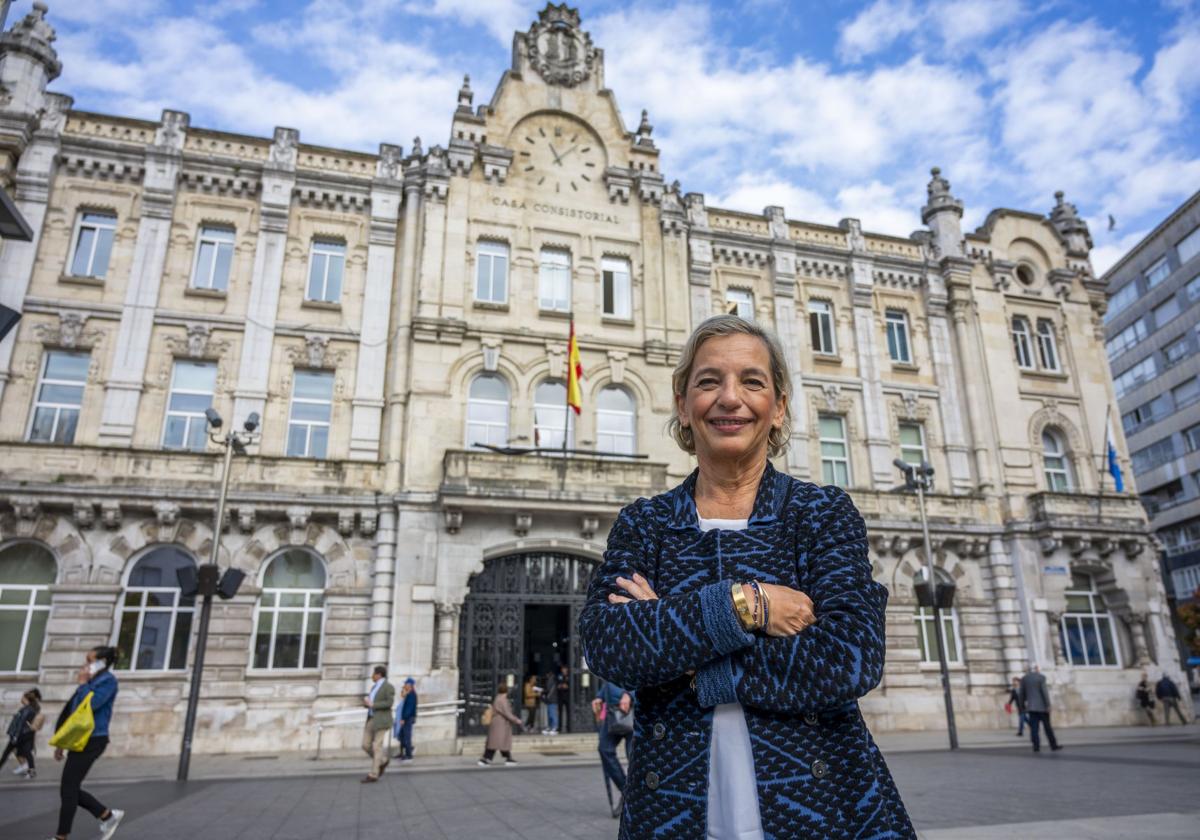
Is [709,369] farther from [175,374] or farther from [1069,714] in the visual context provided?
[1069,714]

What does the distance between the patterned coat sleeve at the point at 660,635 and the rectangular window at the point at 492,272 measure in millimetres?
20218

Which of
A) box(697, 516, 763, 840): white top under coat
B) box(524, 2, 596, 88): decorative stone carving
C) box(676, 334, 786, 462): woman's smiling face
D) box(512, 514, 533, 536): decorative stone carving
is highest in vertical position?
box(524, 2, 596, 88): decorative stone carving

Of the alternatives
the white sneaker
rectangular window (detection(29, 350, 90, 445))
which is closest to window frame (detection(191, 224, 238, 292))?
rectangular window (detection(29, 350, 90, 445))

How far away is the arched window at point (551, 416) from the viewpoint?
20.8 metres

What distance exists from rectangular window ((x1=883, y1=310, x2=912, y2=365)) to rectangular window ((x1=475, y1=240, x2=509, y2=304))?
44.3 ft

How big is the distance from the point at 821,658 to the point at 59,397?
21891 mm

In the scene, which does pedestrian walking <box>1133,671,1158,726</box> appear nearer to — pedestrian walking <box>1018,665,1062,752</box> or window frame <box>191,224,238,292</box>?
pedestrian walking <box>1018,665,1062,752</box>

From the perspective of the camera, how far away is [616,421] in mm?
21734

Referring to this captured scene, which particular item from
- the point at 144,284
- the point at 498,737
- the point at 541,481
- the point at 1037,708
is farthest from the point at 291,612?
the point at 1037,708

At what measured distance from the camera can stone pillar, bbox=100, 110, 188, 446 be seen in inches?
731

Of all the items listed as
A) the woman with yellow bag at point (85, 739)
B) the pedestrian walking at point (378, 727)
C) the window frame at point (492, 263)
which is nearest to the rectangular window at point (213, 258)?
the window frame at point (492, 263)

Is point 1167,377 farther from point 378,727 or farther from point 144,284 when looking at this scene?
point 144,284

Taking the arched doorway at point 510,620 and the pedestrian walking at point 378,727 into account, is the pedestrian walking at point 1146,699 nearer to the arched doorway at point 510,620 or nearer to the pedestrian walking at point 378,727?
the arched doorway at point 510,620

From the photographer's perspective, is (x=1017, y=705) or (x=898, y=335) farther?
(x=898, y=335)
